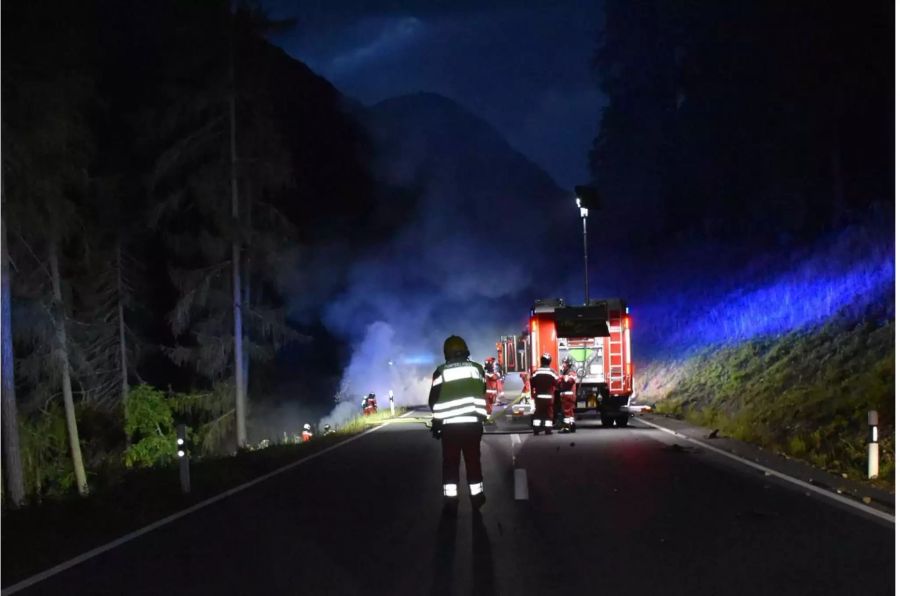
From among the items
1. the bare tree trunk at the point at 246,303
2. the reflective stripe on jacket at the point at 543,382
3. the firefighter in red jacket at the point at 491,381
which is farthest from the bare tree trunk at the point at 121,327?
the reflective stripe on jacket at the point at 543,382

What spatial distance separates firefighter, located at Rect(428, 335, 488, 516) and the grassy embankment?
5304 millimetres

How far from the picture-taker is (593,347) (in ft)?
82.6

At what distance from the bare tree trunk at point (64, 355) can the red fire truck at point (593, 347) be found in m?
10.9

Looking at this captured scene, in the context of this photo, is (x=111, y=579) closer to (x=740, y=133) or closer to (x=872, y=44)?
(x=872, y=44)

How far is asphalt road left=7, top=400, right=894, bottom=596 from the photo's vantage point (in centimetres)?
760

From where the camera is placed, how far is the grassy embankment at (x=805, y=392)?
16266 millimetres

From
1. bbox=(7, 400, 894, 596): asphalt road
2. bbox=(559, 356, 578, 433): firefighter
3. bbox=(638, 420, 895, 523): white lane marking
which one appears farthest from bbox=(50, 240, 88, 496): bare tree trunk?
bbox=(638, 420, 895, 523): white lane marking

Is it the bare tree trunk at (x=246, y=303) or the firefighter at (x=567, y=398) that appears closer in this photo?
the firefighter at (x=567, y=398)

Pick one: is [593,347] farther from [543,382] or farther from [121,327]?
[121,327]

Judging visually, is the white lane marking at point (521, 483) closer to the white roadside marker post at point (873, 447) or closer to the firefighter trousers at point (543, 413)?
the white roadside marker post at point (873, 447)

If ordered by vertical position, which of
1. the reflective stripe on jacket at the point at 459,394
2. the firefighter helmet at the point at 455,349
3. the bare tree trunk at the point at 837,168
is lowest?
the reflective stripe on jacket at the point at 459,394

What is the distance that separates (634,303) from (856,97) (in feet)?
59.2

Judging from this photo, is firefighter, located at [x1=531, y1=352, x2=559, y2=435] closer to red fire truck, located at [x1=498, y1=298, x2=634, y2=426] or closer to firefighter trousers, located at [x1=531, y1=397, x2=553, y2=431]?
firefighter trousers, located at [x1=531, y1=397, x2=553, y2=431]

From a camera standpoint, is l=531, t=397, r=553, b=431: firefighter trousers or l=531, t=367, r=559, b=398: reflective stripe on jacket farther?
l=531, t=397, r=553, b=431: firefighter trousers
